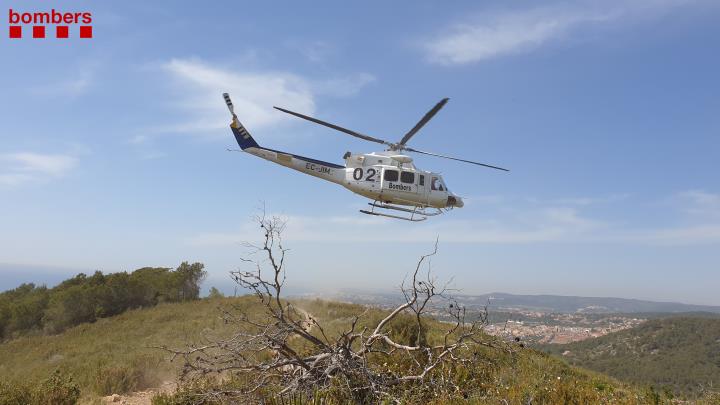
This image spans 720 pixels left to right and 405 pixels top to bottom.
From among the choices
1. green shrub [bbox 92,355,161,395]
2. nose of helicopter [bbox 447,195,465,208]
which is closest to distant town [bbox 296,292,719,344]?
nose of helicopter [bbox 447,195,465,208]

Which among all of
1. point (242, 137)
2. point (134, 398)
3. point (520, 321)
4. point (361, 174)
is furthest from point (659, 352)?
point (134, 398)

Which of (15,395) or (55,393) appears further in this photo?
(55,393)

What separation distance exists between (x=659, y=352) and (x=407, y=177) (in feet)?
184

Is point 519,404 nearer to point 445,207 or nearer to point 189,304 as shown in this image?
point 445,207

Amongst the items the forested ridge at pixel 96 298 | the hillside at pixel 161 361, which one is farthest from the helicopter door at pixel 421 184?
the forested ridge at pixel 96 298

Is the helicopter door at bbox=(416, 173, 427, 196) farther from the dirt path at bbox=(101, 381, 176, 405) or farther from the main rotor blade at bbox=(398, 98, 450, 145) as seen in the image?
the dirt path at bbox=(101, 381, 176, 405)

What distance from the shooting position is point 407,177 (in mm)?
17203

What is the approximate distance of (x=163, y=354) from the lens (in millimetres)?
13609

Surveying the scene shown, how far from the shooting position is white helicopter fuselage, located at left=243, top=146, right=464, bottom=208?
17.1 m

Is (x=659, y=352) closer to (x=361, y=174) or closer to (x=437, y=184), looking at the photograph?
(x=437, y=184)

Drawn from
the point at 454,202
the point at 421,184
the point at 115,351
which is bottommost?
the point at 115,351

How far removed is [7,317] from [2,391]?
2794cm

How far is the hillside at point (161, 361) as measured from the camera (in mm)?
7121

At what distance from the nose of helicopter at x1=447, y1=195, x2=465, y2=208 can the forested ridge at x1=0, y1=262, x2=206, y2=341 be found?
832 inches
